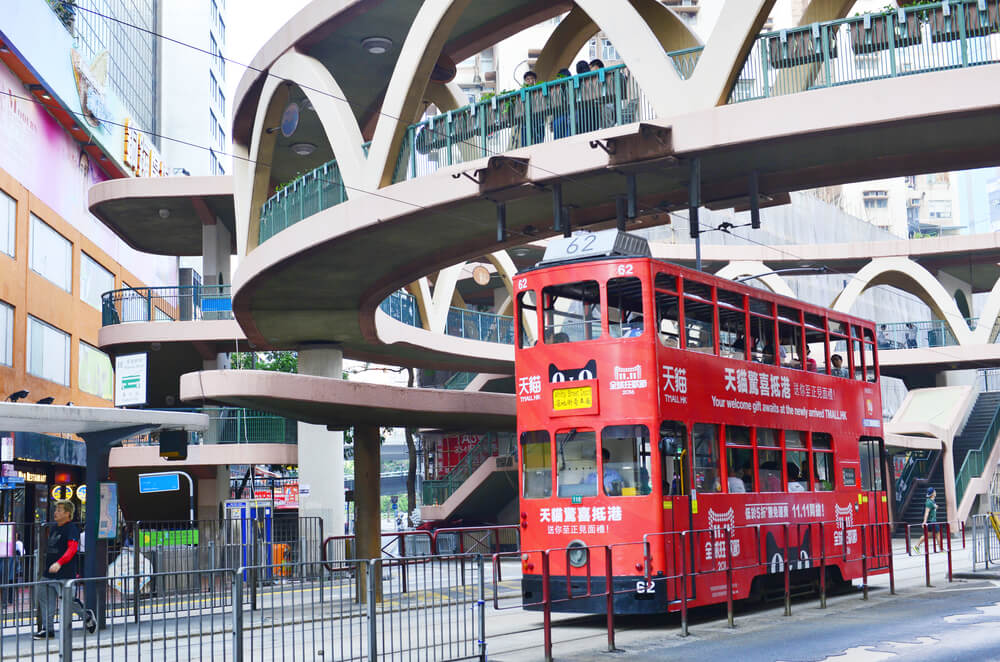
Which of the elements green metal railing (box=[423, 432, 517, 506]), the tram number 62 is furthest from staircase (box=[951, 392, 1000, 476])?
the tram number 62

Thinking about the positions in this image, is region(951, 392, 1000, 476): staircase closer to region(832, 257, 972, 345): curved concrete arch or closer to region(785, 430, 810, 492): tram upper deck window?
region(832, 257, 972, 345): curved concrete arch

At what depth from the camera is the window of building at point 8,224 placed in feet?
102

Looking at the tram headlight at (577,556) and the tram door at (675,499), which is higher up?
the tram door at (675,499)

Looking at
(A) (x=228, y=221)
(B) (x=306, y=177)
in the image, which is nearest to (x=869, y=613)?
(B) (x=306, y=177)

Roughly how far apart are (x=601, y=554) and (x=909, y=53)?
8825 millimetres

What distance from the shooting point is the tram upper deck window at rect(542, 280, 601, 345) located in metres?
16.1

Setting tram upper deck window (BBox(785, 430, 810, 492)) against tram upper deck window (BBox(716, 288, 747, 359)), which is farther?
tram upper deck window (BBox(785, 430, 810, 492))

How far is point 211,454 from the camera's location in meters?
34.8

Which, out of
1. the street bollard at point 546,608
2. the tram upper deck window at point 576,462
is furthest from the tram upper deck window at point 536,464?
the street bollard at point 546,608

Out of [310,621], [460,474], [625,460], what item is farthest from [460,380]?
[310,621]

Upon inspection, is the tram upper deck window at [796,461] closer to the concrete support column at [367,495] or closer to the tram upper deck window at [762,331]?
the tram upper deck window at [762,331]

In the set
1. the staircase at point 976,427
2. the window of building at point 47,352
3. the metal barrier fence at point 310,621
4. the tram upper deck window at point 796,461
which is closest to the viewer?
the metal barrier fence at point 310,621

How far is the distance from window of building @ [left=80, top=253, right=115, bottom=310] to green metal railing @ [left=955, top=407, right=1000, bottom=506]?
32.7 metres

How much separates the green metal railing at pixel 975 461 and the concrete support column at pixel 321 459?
80.3 ft
